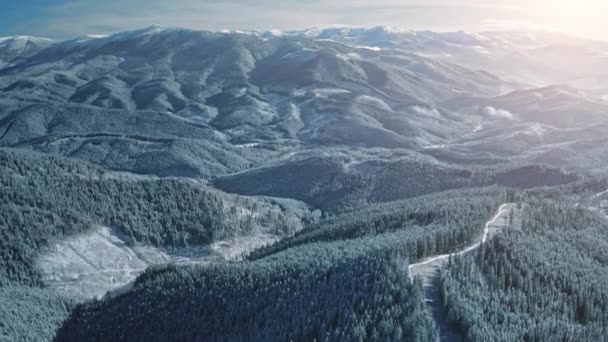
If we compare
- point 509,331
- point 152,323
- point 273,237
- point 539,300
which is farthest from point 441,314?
point 273,237

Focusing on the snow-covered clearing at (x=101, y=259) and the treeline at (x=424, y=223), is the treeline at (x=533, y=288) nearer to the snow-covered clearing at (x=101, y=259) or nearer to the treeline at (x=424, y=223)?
the treeline at (x=424, y=223)

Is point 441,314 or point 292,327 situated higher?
point 441,314

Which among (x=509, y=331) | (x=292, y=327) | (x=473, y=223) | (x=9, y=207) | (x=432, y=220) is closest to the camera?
(x=509, y=331)

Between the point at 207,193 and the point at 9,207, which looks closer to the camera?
the point at 9,207

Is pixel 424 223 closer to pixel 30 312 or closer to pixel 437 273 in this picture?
pixel 437 273

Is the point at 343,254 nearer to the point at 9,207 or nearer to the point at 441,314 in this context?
the point at 441,314

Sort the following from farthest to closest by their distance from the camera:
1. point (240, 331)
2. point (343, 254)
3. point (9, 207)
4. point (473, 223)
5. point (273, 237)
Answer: point (273, 237), point (9, 207), point (473, 223), point (343, 254), point (240, 331)

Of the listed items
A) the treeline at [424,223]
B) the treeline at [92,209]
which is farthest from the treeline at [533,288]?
the treeline at [92,209]
